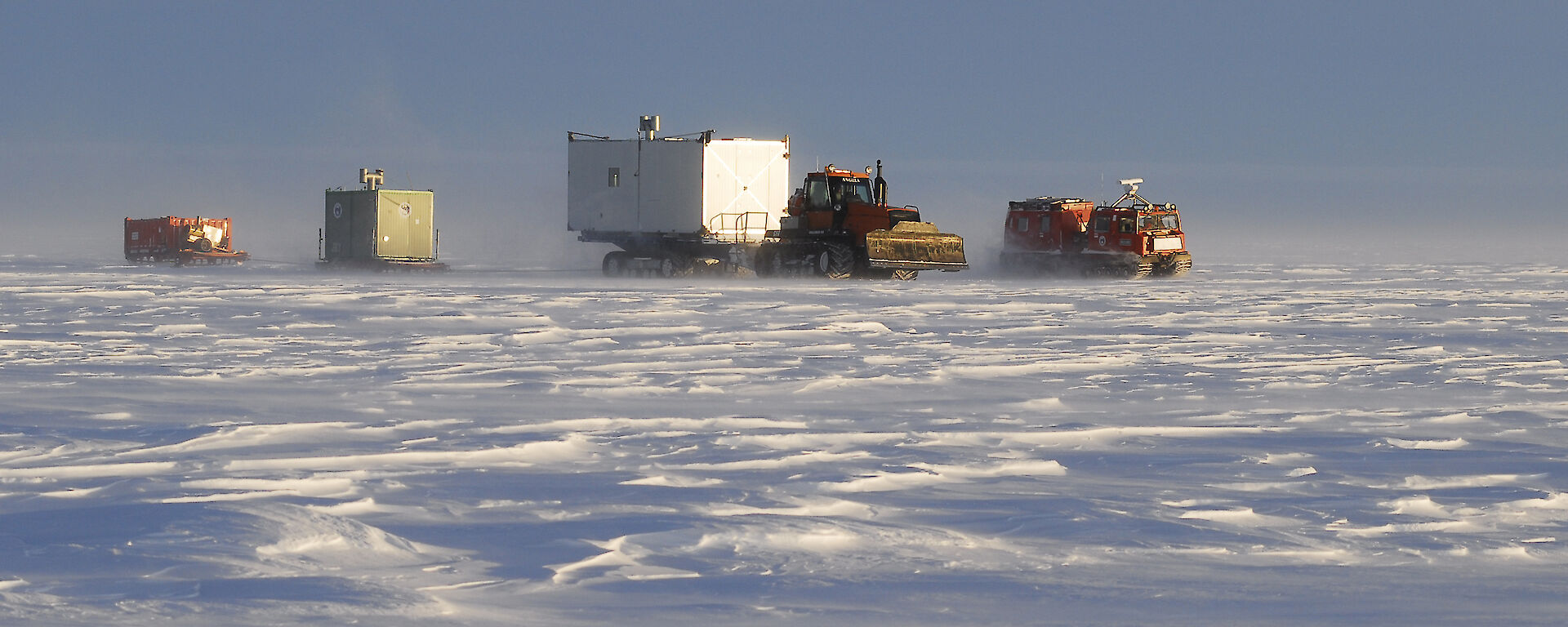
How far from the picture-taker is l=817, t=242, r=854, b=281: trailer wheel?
31.5 meters

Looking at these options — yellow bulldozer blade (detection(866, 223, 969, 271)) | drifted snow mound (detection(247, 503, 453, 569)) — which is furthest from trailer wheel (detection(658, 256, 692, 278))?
drifted snow mound (detection(247, 503, 453, 569))

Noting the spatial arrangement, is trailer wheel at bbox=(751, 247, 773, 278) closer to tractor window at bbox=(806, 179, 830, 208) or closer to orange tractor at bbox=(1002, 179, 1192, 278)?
tractor window at bbox=(806, 179, 830, 208)

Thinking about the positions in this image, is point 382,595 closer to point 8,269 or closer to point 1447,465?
point 1447,465

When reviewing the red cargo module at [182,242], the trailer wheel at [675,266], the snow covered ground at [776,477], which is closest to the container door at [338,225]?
the red cargo module at [182,242]

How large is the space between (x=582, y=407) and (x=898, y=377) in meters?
3.13

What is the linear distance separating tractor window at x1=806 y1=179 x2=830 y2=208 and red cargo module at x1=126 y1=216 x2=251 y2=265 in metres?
20.4

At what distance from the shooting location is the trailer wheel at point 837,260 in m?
31.5

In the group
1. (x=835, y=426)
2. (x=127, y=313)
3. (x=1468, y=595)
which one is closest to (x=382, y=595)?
(x=1468, y=595)

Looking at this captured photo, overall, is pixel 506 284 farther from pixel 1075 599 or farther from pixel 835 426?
pixel 1075 599

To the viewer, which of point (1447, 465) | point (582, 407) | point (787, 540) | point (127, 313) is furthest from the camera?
point (127, 313)

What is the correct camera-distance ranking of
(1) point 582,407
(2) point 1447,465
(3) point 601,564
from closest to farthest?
(3) point 601,564
(2) point 1447,465
(1) point 582,407

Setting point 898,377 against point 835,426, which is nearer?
point 835,426

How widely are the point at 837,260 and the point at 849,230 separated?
2.11 feet

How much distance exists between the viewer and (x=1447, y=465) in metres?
8.65
